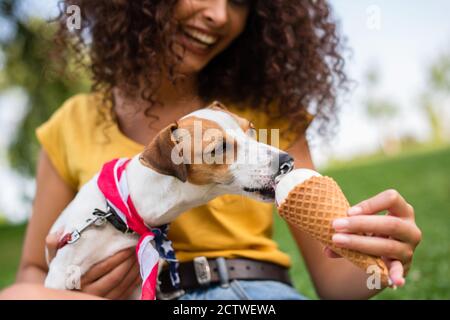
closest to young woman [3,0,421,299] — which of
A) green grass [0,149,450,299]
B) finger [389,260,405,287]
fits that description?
finger [389,260,405,287]

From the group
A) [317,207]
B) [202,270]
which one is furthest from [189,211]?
[317,207]

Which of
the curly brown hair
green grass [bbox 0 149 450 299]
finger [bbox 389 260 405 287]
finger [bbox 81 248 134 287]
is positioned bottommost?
green grass [bbox 0 149 450 299]

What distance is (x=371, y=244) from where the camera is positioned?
46.7 inches

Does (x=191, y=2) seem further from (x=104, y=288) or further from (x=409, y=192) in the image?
(x=409, y=192)

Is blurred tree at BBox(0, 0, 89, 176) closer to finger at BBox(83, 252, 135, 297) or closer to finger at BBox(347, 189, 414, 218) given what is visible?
finger at BBox(83, 252, 135, 297)

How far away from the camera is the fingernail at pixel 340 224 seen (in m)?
1.18

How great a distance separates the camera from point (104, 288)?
1.70 meters

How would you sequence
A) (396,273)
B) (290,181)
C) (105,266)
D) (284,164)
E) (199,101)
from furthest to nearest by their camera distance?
1. (199,101)
2. (105,266)
3. (284,164)
4. (290,181)
5. (396,273)

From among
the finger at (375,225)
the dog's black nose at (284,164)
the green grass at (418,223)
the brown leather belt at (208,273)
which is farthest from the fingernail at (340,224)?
the green grass at (418,223)

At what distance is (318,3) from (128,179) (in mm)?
1162

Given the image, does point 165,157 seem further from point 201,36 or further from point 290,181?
point 201,36

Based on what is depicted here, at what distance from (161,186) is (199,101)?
0.65m

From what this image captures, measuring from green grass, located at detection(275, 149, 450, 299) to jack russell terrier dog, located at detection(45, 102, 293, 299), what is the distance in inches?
48.1

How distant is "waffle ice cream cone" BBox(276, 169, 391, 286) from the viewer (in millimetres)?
1229
